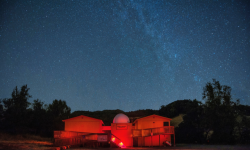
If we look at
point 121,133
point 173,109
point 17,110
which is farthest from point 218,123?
point 173,109

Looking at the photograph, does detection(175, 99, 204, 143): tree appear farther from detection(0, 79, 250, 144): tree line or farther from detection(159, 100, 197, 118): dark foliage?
detection(159, 100, 197, 118): dark foliage

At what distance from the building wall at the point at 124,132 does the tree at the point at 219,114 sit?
14804 millimetres

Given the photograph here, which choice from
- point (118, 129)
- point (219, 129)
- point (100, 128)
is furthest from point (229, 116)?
point (100, 128)

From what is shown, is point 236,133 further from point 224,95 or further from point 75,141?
point 75,141

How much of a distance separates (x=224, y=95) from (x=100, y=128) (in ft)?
73.4

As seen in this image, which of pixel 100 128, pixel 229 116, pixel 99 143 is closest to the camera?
pixel 99 143

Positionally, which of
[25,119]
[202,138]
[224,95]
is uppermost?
[224,95]

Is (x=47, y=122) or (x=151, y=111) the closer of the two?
(x=47, y=122)

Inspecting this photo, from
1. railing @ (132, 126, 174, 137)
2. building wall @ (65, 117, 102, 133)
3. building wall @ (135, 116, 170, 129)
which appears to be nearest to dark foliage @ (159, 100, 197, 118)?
building wall @ (135, 116, 170, 129)

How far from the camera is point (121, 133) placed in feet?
105

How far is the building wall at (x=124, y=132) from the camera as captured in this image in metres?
31.8

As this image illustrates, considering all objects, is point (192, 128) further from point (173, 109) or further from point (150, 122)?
point (173, 109)

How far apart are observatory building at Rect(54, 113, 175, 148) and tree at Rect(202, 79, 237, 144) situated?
364 inches

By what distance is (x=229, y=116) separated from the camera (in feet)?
121
